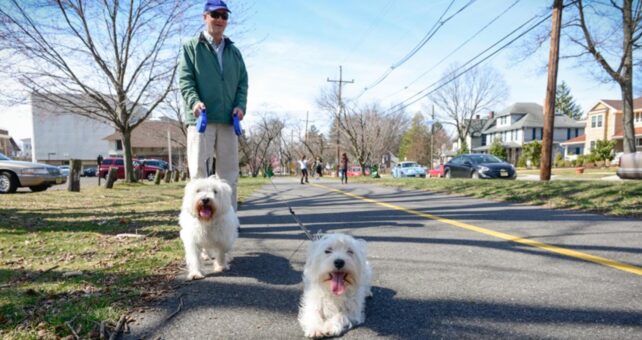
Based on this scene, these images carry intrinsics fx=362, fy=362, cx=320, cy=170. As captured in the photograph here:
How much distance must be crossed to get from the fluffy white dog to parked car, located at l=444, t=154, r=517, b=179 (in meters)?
15.6

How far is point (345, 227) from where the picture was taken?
5516 millimetres

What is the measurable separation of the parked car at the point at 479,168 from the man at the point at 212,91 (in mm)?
14973

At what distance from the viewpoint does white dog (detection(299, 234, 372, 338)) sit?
2.27 metres

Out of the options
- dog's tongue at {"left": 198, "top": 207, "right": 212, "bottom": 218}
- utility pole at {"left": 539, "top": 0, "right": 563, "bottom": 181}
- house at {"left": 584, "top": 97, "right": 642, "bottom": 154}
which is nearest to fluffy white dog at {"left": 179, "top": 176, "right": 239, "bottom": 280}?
dog's tongue at {"left": 198, "top": 207, "right": 212, "bottom": 218}

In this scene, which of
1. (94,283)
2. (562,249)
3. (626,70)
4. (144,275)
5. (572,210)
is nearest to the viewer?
(94,283)

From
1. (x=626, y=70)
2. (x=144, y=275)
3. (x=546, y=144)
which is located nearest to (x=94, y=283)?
(x=144, y=275)

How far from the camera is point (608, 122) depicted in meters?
45.5

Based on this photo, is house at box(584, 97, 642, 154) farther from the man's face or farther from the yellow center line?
the man's face

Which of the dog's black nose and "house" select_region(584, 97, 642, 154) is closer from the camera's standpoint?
the dog's black nose

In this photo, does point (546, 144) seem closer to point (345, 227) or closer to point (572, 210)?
point (572, 210)

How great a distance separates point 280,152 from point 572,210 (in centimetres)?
6563

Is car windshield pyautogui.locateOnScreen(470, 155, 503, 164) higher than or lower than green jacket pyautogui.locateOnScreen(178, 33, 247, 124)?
lower

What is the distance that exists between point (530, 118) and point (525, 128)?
208cm

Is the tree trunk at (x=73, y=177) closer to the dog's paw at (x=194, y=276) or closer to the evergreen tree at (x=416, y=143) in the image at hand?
the dog's paw at (x=194, y=276)
